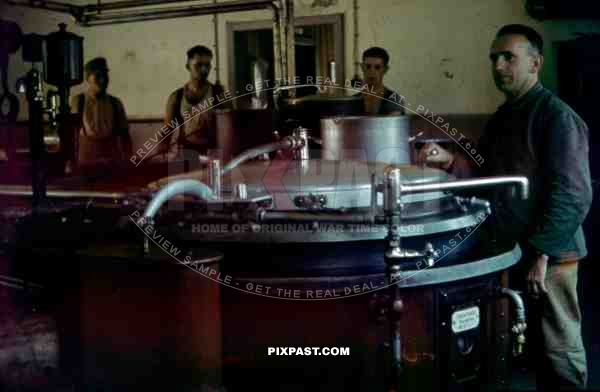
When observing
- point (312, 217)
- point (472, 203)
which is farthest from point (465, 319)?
point (312, 217)

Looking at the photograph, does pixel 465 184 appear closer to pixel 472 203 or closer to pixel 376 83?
pixel 472 203

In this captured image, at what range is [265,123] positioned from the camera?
13.1 feet

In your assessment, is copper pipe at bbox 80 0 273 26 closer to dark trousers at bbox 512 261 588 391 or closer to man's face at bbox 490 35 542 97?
man's face at bbox 490 35 542 97

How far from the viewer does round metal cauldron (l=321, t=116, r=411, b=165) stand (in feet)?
10.5

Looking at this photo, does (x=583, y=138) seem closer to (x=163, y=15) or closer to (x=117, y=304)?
(x=117, y=304)

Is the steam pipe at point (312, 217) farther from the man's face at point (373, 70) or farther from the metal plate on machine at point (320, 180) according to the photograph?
the man's face at point (373, 70)

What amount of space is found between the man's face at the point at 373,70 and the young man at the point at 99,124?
7.87 ft

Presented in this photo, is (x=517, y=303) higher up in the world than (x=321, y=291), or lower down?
lower down

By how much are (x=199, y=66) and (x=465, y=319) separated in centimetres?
428

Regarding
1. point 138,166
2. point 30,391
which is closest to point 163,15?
point 138,166

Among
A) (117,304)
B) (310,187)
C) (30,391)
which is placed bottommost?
(30,391)

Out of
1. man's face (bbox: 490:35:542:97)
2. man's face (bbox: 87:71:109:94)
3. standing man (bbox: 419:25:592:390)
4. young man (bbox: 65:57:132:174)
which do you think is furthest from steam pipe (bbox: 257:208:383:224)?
man's face (bbox: 87:71:109:94)

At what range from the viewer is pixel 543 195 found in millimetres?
3078

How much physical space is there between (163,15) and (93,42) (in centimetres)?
308
